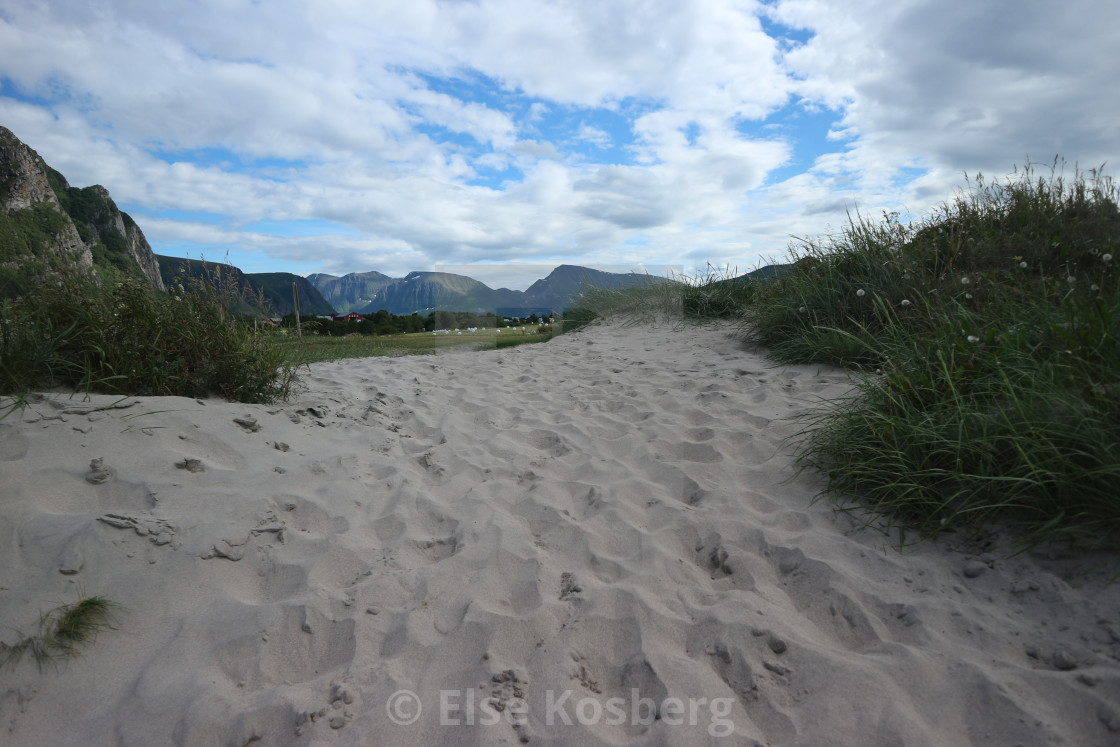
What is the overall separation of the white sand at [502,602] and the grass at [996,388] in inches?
8.2

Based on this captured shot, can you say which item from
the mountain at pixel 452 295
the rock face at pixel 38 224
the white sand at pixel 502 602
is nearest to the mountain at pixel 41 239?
the rock face at pixel 38 224

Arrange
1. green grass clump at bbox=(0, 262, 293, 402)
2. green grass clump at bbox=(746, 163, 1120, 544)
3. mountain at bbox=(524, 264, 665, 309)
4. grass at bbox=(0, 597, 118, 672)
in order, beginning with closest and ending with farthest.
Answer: grass at bbox=(0, 597, 118, 672) < green grass clump at bbox=(746, 163, 1120, 544) < green grass clump at bbox=(0, 262, 293, 402) < mountain at bbox=(524, 264, 665, 309)

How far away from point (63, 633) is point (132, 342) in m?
2.19

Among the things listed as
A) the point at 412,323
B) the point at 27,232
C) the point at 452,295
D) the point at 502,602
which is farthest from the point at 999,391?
the point at 412,323

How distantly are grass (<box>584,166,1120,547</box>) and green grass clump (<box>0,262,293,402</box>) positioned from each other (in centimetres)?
369

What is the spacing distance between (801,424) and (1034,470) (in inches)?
54.6

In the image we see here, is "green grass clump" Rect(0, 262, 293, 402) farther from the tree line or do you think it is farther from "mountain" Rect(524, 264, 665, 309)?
"mountain" Rect(524, 264, 665, 309)

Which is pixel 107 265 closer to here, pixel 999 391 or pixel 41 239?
pixel 41 239

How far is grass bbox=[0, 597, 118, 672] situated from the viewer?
5.15 feet

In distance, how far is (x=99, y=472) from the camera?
2363 mm

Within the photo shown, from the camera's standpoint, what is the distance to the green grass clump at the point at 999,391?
1.91 metres

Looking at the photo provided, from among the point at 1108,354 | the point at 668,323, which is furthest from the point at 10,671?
the point at 668,323

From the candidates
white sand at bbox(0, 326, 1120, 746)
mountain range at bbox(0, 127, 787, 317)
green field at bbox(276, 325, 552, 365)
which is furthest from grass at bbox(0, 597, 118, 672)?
green field at bbox(276, 325, 552, 365)

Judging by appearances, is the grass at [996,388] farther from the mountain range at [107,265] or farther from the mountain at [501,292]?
the mountain at [501,292]
